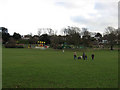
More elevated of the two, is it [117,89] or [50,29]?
[50,29]

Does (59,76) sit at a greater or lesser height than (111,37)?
lesser

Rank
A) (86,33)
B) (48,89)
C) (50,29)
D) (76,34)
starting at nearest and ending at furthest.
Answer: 1. (48,89)
2. (76,34)
3. (86,33)
4. (50,29)

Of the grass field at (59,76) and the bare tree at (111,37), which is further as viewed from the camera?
the bare tree at (111,37)

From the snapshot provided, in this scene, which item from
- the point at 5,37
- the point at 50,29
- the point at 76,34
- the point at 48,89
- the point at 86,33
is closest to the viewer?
the point at 48,89

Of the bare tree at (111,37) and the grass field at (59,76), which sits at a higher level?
the bare tree at (111,37)

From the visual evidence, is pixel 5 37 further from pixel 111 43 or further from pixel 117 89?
pixel 117 89

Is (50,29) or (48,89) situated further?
(50,29)

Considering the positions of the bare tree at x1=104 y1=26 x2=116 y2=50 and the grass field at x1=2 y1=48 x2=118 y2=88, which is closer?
the grass field at x1=2 y1=48 x2=118 y2=88

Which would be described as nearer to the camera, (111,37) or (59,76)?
(59,76)

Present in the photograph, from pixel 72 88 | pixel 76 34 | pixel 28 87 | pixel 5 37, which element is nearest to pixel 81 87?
pixel 72 88

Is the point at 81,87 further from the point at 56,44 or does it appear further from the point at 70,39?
the point at 56,44

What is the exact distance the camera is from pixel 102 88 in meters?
8.23

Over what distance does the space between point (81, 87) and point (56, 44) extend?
213 feet

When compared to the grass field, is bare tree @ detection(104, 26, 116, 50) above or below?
above
